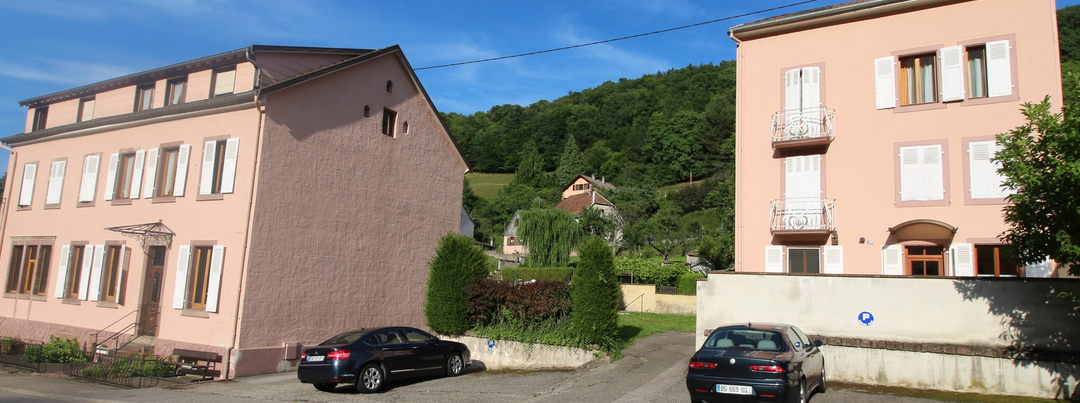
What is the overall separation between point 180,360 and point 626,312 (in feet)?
64.2

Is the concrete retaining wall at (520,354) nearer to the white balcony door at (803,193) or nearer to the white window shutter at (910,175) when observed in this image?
the white balcony door at (803,193)

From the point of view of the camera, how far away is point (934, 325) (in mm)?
11461

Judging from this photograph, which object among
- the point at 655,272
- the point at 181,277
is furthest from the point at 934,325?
the point at 655,272

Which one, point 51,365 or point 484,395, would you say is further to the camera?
point 51,365

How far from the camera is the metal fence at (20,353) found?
16.3m

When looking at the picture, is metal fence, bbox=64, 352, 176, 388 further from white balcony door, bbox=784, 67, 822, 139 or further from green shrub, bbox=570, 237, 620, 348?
white balcony door, bbox=784, 67, 822, 139

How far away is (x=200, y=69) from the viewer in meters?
17.4

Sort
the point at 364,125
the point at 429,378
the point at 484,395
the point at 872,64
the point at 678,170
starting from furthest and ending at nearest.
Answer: the point at 678,170 < the point at 364,125 < the point at 872,64 < the point at 429,378 < the point at 484,395

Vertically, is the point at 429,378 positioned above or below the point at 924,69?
below

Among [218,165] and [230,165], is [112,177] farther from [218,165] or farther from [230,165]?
[230,165]

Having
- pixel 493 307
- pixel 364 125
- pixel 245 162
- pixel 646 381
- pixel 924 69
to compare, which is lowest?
pixel 646 381

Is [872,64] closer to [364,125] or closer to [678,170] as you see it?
[364,125]

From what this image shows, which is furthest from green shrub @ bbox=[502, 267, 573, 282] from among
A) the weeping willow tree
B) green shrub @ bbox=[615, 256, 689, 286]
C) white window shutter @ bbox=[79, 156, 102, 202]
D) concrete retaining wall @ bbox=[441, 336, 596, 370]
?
white window shutter @ bbox=[79, 156, 102, 202]

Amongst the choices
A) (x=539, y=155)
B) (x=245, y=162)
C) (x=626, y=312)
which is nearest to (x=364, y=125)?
(x=245, y=162)
